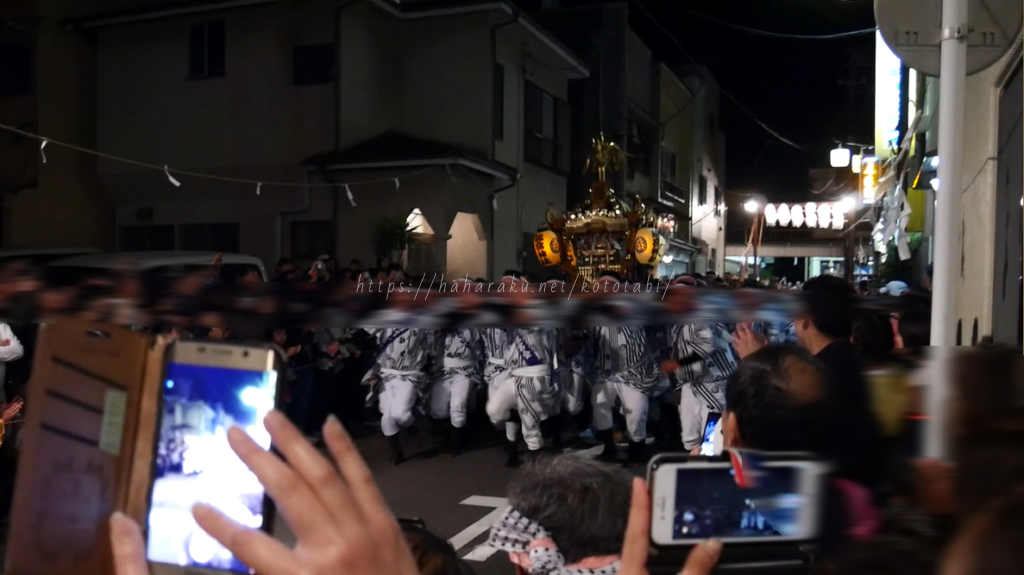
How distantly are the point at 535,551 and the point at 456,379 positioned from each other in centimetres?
649

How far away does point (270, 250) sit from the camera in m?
15.8

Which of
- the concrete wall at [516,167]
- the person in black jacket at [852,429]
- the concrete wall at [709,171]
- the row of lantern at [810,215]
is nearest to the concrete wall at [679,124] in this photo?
the concrete wall at [709,171]

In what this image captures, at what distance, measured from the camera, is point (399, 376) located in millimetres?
7844

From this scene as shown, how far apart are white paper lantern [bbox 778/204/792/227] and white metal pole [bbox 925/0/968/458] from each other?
3234cm

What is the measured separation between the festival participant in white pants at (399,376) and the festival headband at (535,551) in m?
5.83

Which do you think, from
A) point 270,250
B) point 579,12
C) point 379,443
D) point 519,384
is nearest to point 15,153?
point 270,250

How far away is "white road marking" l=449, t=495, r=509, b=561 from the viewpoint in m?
5.31

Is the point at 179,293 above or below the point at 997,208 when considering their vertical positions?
below

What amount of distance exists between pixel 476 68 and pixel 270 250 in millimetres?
5827

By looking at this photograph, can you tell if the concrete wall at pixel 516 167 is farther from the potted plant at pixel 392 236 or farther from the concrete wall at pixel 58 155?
the concrete wall at pixel 58 155

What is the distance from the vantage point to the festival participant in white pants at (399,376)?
25.3 feet

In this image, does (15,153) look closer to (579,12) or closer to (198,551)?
(579,12)

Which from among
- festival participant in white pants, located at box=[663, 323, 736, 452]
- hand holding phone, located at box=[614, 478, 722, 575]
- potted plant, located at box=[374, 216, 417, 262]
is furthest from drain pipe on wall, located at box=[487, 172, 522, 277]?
hand holding phone, located at box=[614, 478, 722, 575]

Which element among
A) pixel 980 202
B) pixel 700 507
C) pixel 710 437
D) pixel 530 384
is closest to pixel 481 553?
pixel 710 437
